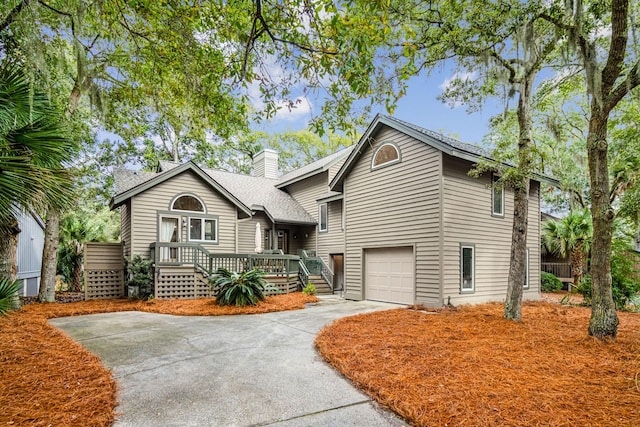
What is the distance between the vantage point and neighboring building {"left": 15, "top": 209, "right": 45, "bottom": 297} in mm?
13422

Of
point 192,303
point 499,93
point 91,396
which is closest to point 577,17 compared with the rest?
point 499,93

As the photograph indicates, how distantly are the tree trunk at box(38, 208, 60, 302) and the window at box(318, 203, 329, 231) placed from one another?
10201 mm

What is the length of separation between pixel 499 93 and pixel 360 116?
5.21 meters

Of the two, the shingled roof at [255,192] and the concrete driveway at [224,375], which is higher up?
the shingled roof at [255,192]

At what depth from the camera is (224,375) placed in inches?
168

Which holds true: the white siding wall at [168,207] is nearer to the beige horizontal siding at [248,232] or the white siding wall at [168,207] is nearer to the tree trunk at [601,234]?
the beige horizontal siding at [248,232]

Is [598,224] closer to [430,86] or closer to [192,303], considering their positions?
[430,86]

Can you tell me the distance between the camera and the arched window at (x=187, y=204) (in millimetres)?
12852

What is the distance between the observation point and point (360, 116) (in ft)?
16.0

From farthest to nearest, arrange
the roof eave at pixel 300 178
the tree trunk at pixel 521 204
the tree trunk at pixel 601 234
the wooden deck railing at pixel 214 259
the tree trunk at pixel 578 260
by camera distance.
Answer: the roof eave at pixel 300 178
the tree trunk at pixel 578 260
the wooden deck railing at pixel 214 259
the tree trunk at pixel 521 204
the tree trunk at pixel 601 234

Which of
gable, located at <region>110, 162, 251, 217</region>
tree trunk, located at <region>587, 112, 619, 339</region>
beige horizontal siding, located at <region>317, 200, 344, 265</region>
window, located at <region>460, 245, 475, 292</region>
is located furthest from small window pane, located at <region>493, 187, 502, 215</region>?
gable, located at <region>110, 162, 251, 217</region>

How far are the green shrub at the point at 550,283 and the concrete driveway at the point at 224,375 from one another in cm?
1369

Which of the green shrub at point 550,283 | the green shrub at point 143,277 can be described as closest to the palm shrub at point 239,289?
the green shrub at point 143,277

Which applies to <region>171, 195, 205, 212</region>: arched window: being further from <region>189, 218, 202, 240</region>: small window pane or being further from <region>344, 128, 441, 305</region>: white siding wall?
<region>344, 128, 441, 305</region>: white siding wall
